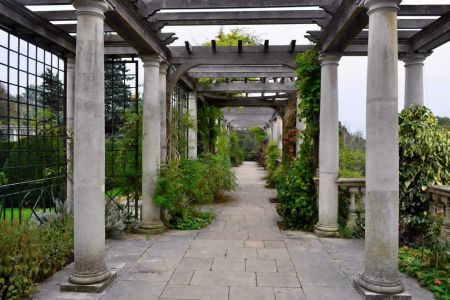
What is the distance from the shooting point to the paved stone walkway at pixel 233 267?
12.5ft

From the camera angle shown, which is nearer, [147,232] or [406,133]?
[406,133]

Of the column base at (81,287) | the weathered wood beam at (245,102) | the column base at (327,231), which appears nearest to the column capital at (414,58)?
the column base at (327,231)

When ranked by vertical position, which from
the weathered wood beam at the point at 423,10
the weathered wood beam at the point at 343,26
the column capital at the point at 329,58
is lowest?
the column capital at the point at 329,58

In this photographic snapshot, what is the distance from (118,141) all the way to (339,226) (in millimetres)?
4708

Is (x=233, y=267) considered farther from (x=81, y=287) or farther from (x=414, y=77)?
(x=414, y=77)

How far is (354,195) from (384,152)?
285 centimetres

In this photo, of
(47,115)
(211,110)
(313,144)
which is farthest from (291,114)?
(47,115)

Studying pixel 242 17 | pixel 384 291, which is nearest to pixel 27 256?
pixel 384 291

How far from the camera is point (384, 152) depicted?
3682mm

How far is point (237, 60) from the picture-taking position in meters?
7.18

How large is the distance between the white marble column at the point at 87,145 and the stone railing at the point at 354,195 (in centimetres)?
413

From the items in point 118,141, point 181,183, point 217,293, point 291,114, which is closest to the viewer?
point 217,293

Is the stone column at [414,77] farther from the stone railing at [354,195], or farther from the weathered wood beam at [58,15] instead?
the weathered wood beam at [58,15]

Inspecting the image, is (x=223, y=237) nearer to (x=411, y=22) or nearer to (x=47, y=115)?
(x=47, y=115)
